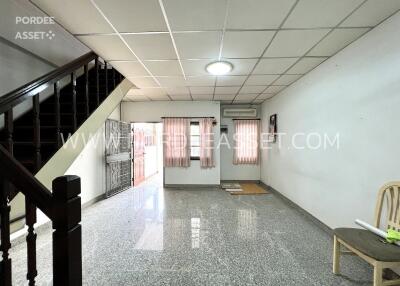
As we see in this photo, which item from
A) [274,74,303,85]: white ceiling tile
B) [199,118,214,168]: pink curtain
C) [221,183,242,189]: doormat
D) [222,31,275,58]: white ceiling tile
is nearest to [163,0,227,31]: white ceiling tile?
[222,31,275,58]: white ceiling tile

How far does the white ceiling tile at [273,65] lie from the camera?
2.92m

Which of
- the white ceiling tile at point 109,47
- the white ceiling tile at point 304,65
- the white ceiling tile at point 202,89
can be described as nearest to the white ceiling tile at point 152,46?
the white ceiling tile at point 109,47

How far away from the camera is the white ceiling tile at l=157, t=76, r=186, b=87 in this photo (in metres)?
3.77

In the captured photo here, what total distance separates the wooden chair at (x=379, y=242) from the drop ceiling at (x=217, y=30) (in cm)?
165

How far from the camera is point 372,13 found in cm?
186

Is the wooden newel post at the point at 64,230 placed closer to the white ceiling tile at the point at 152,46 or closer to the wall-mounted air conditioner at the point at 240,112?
the white ceiling tile at the point at 152,46

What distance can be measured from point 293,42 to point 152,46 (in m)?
1.68

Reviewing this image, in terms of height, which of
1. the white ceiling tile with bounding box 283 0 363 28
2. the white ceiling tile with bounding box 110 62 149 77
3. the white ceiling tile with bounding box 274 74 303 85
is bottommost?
the white ceiling tile with bounding box 110 62 149 77

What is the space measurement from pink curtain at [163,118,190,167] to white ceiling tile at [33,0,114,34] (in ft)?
12.2

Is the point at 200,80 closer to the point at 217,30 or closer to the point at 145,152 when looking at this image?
the point at 217,30

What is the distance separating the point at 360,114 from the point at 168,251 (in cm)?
277

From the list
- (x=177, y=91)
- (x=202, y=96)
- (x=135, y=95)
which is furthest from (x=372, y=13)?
(x=135, y=95)

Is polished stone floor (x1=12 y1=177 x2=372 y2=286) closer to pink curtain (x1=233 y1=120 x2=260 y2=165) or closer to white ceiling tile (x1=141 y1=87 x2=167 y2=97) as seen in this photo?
pink curtain (x1=233 y1=120 x2=260 y2=165)

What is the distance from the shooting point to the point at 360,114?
2309mm
